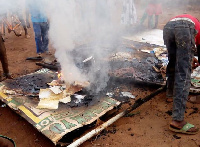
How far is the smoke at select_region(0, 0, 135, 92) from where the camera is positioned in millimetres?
4320

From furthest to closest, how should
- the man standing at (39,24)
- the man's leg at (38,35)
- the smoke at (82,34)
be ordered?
1. the man's leg at (38,35)
2. the man standing at (39,24)
3. the smoke at (82,34)

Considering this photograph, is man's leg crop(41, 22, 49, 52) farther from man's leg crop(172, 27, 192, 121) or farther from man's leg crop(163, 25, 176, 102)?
man's leg crop(172, 27, 192, 121)

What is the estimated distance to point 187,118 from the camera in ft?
10.8

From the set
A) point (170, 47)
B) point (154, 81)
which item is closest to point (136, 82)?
point (154, 81)

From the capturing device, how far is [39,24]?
19.3 feet

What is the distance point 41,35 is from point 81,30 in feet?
7.69

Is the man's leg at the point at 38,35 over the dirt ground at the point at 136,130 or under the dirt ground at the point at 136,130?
over

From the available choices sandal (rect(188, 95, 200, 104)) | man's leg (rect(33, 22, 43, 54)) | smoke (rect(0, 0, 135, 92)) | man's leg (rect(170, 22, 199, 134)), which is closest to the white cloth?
smoke (rect(0, 0, 135, 92))

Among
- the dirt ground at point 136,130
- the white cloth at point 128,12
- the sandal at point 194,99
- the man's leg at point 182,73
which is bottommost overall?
the dirt ground at point 136,130

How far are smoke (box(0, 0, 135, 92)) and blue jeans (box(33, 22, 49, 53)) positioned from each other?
315 mm

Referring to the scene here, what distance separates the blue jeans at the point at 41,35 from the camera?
5902 millimetres

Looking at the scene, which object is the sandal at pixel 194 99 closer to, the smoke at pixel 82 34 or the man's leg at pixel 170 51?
the man's leg at pixel 170 51

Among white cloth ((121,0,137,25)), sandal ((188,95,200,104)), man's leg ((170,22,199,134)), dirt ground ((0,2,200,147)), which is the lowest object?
dirt ground ((0,2,200,147))

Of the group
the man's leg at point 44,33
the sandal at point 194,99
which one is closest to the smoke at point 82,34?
the man's leg at point 44,33
